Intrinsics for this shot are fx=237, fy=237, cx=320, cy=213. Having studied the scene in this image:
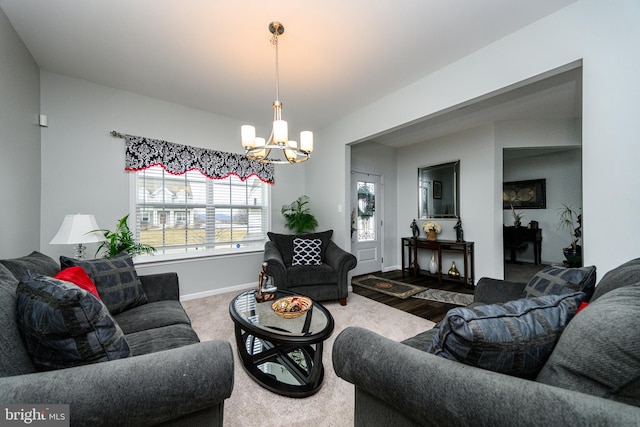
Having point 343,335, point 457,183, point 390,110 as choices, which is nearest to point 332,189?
point 390,110

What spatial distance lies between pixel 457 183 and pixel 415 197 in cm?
82

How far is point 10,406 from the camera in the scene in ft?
2.12

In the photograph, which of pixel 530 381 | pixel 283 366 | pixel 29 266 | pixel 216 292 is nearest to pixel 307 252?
pixel 216 292

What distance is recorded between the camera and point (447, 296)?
333cm

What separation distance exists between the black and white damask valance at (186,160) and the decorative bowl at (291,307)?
2.48 meters

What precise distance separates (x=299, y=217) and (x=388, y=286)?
6.00 feet

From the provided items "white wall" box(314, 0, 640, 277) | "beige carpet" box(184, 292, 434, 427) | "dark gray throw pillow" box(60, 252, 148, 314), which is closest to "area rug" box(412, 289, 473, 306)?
"beige carpet" box(184, 292, 434, 427)

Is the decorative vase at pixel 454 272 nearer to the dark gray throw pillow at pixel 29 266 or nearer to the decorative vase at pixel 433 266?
the decorative vase at pixel 433 266

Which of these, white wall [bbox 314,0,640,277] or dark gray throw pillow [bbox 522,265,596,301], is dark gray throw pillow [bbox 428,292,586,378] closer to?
dark gray throw pillow [bbox 522,265,596,301]

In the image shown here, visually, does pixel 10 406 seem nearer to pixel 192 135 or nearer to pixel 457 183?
pixel 192 135

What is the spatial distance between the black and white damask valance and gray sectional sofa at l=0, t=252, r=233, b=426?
99.7 inches

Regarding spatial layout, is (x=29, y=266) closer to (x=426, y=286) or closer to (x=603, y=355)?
(x=603, y=355)

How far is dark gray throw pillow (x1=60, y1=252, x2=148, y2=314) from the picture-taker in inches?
63.4

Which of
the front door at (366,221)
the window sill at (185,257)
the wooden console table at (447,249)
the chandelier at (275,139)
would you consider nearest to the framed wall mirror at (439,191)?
the wooden console table at (447,249)
